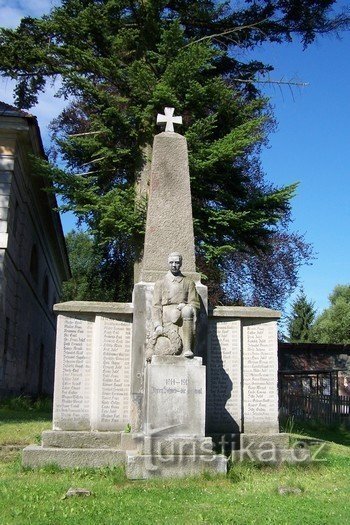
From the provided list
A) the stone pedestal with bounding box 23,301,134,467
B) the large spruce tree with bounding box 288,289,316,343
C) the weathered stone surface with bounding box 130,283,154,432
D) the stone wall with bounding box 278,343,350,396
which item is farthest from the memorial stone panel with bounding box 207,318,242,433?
the large spruce tree with bounding box 288,289,316,343

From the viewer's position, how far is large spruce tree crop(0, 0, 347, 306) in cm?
1501

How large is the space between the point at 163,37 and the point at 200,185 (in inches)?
152

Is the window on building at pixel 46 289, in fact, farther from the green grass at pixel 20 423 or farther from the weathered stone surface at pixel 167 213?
the weathered stone surface at pixel 167 213

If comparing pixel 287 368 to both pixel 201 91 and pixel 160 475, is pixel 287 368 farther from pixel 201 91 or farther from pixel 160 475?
pixel 160 475

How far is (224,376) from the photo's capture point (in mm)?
8711

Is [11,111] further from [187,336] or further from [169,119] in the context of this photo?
[187,336]

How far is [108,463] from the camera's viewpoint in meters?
7.51

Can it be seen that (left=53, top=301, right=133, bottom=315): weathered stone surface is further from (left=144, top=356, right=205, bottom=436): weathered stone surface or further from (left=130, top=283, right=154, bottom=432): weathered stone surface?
(left=144, top=356, right=205, bottom=436): weathered stone surface

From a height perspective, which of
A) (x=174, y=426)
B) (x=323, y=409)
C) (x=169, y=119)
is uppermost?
(x=169, y=119)

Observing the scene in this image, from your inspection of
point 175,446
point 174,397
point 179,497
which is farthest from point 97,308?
point 179,497

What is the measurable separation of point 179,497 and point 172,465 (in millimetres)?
813

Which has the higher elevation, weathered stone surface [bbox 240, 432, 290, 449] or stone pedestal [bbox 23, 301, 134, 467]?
stone pedestal [bbox 23, 301, 134, 467]

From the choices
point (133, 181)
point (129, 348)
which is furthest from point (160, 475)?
point (133, 181)

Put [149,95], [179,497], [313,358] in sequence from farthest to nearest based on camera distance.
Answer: [313,358], [149,95], [179,497]
